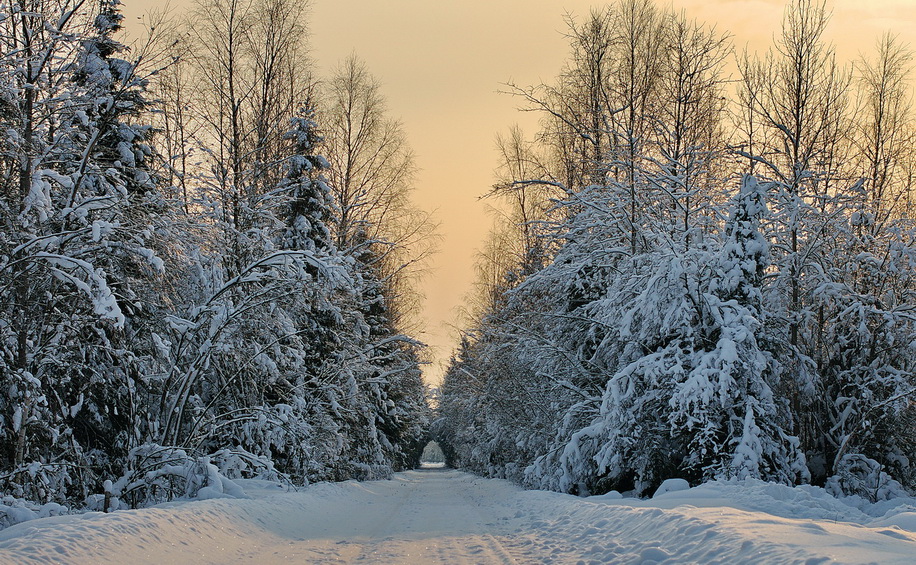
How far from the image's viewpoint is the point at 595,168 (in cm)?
1977

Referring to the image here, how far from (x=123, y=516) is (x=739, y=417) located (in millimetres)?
9697

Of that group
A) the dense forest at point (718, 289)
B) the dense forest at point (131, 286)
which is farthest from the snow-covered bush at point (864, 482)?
the dense forest at point (131, 286)

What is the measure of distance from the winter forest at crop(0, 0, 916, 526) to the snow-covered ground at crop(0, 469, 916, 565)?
158 centimetres

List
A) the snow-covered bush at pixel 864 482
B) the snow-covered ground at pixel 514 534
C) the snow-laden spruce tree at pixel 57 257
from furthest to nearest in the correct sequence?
1. the snow-covered bush at pixel 864 482
2. the snow-laden spruce tree at pixel 57 257
3. the snow-covered ground at pixel 514 534

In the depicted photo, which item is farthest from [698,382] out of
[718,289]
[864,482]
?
[864,482]

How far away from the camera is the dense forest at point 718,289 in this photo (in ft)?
41.0

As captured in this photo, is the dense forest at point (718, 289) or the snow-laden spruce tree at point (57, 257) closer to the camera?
the snow-laden spruce tree at point (57, 257)

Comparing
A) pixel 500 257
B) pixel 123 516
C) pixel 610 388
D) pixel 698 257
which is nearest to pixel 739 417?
pixel 610 388

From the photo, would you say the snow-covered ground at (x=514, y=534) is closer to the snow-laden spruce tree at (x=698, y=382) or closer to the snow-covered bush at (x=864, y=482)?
the snow-covered bush at (x=864, y=482)

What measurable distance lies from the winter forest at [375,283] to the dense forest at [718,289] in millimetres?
89

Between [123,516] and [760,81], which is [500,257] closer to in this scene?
[760,81]

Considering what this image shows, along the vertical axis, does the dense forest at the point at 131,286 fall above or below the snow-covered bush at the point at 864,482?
above

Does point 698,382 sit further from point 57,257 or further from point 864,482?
point 57,257

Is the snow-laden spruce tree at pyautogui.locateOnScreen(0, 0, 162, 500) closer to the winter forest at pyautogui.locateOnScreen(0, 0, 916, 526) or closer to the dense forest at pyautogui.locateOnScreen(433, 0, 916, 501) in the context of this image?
the winter forest at pyautogui.locateOnScreen(0, 0, 916, 526)
